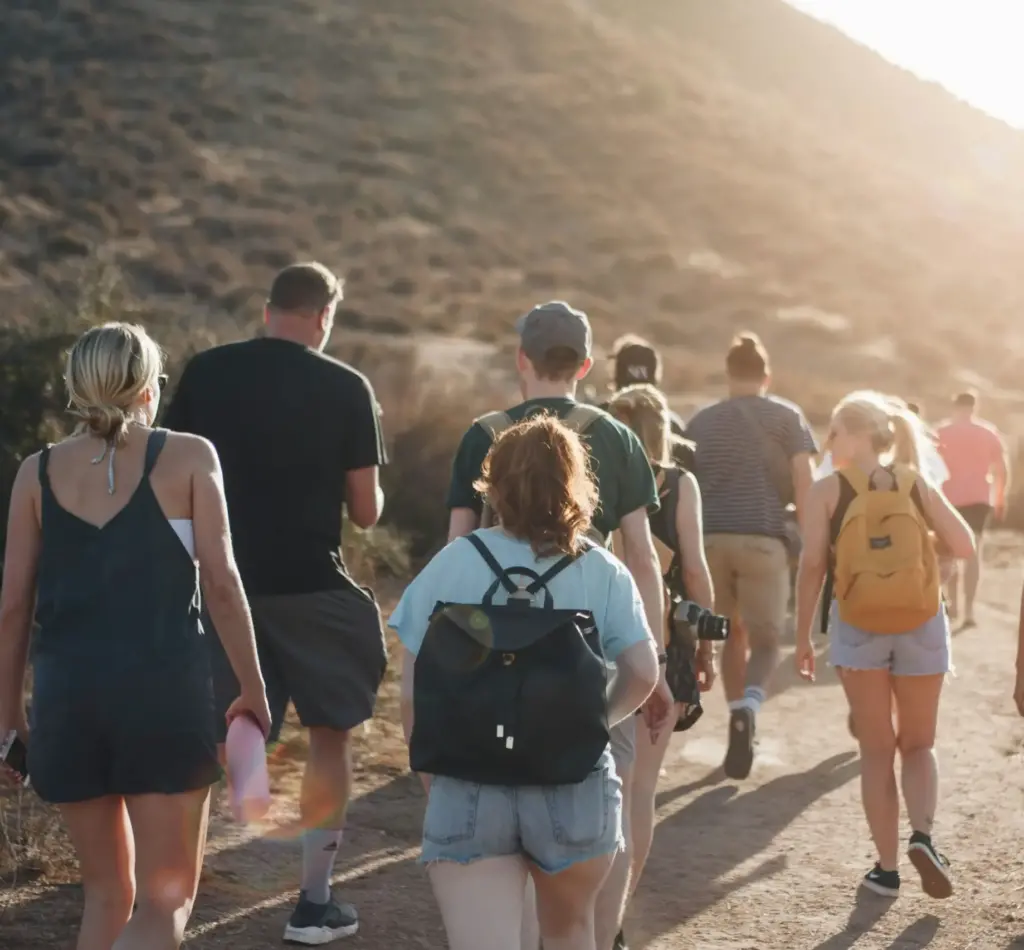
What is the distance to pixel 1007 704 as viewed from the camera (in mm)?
10148

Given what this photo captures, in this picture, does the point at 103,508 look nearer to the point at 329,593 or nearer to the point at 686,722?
the point at 329,593

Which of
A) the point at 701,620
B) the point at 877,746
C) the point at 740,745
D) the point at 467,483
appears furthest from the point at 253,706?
the point at 740,745

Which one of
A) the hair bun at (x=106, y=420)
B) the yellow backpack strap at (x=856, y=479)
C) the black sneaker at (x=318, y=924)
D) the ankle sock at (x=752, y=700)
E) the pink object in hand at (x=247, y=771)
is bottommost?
the black sneaker at (x=318, y=924)

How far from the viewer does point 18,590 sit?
375 cm

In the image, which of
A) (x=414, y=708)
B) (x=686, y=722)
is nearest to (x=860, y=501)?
(x=686, y=722)

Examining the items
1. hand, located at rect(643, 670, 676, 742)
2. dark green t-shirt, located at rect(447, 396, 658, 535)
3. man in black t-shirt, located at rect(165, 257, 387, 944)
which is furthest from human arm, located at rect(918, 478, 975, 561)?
man in black t-shirt, located at rect(165, 257, 387, 944)

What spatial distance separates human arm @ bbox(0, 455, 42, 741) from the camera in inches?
145

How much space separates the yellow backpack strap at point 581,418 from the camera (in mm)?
4422

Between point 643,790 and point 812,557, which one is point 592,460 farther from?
point 812,557

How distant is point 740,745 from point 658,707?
3.03m

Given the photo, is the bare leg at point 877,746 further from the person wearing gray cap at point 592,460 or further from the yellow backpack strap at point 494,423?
the yellow backpack strap at point 494,423

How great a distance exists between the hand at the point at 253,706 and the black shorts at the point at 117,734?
8.3 inches

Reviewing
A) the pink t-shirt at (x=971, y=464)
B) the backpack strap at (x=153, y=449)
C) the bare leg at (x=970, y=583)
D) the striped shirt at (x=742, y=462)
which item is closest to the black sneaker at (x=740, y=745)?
the striped shirt at (x=742, y=462)

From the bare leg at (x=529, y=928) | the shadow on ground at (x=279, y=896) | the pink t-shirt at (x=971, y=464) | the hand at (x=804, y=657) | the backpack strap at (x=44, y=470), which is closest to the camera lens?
the backpack strap at (x=44, y=470)
